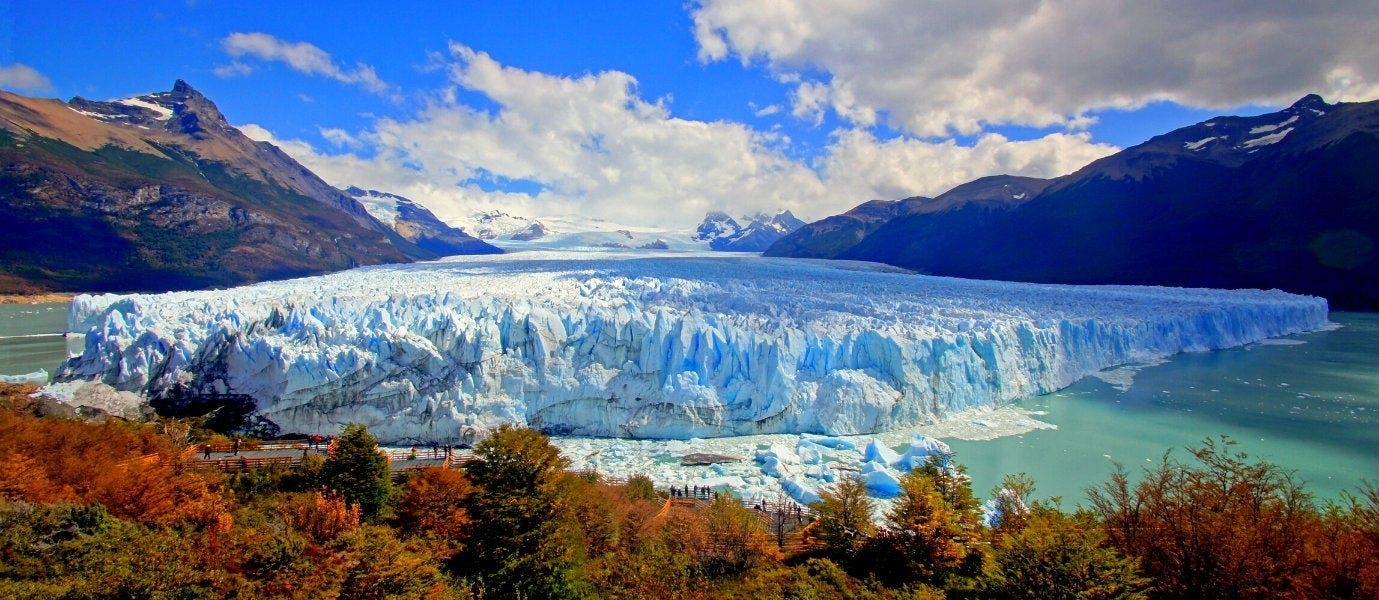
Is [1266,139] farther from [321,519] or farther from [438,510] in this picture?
[321,519]

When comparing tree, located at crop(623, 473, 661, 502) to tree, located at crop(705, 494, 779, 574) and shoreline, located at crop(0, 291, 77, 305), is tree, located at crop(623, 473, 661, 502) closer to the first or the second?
tree, located at crop(705, 494, 779, 574)

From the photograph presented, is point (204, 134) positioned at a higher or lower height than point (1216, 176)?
higher

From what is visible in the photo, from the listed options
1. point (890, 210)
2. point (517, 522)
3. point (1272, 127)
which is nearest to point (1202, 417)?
point (517, 522)

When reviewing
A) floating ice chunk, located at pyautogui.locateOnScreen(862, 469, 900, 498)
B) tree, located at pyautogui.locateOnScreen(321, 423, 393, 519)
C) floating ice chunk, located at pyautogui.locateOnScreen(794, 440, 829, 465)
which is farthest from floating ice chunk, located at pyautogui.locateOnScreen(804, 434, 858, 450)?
tree, located at pyautogui.locateOnScreen(321, 423, 393, 519)

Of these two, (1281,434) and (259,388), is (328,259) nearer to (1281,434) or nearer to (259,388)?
(259,388)

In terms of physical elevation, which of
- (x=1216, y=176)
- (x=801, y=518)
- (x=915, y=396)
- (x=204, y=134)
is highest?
(x=204, y=134)

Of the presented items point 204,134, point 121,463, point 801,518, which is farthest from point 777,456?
point 204,134
